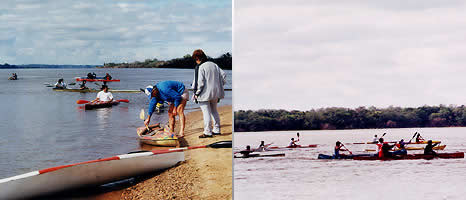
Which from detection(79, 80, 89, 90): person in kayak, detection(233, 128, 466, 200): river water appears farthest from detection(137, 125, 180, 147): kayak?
detection(233, 128, 466, 200): river water

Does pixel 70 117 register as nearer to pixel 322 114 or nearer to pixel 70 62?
pixel 70 62

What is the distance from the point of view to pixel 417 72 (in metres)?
7.72

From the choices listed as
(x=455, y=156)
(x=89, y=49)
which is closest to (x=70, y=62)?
(x=89, y=49)

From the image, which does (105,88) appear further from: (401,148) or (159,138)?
(401,148)

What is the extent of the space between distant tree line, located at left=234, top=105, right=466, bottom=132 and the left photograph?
251cm

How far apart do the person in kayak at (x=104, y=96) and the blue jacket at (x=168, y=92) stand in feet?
1.40

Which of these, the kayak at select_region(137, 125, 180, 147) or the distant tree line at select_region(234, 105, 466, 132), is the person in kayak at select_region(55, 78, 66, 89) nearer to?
the kayak at select_region(137, 125, 180, 147)

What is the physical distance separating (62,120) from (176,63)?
1235 mm

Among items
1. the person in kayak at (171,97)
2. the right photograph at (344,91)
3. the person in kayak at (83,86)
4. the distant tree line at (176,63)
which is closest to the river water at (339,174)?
the right photograph at (344,91)

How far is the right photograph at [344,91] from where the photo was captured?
7.14 meters

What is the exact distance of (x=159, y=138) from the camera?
512cm

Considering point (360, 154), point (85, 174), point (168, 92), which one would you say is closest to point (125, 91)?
point (168, 92)

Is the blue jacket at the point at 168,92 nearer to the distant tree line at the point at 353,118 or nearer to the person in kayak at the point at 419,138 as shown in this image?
the distant tree line at the point at 353,118

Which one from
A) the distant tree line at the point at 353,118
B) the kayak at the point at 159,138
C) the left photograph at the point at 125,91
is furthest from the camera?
the distant tree line at the point at 353,118
